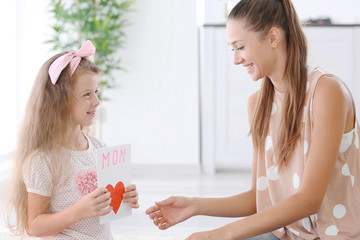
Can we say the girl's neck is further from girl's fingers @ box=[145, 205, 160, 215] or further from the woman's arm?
the woman's arm

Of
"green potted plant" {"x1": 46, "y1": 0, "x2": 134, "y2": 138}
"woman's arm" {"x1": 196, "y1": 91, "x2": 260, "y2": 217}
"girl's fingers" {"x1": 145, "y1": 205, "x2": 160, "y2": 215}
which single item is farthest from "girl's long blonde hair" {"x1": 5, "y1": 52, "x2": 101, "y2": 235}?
"green potted plant" {"x1": 46, "y1": 0, "x2": 134, "y2": 138}

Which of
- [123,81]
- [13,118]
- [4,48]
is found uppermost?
[4,48]

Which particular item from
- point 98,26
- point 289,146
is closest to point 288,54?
point 289,146

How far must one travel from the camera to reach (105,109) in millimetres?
4539

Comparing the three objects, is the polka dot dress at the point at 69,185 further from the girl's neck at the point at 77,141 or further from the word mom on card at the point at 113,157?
the word mom on card at the point at 113,157

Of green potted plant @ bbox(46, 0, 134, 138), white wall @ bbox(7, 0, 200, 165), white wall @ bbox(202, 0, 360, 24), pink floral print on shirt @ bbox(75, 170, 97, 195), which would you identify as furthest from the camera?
white wall @ bbox(202, 0, 360, 24)

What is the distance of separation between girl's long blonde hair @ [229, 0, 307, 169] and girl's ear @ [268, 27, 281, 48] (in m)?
0.01

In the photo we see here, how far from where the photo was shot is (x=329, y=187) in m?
1.50

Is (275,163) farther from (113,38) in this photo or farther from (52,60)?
(113,38)

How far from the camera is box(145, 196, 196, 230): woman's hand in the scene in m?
1.63

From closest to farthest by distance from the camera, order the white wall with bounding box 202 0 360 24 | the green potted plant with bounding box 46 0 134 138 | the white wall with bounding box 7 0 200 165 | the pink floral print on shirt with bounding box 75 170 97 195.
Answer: the pink floral print on shirt with bounding box 75 170 97 195, the green potted plant with bounding box 46 0 134 138, the white wall with bounding box 7 0 200 165, the white wall with bounding box 202 0 360 24

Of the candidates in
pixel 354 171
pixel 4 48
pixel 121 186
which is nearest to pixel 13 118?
pixel 4 48

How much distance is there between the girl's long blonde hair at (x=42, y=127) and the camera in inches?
70.2

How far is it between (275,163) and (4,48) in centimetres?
333
